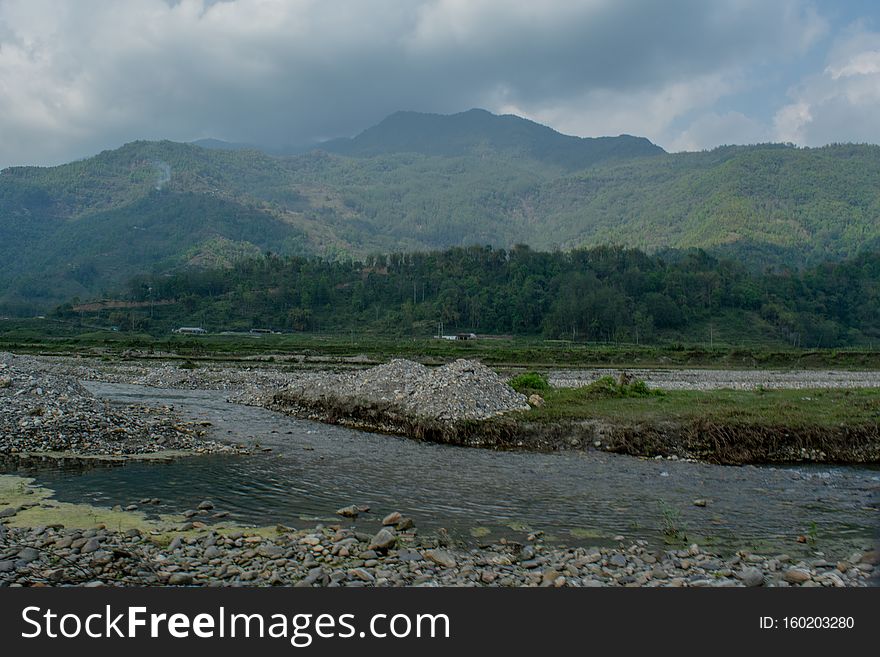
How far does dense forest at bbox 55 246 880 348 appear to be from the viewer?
122375mm

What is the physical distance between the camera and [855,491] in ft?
52.6

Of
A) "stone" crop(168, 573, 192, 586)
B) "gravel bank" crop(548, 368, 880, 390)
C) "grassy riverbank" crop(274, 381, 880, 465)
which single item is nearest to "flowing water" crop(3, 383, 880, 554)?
"grassy riverbank" crop(274, 381, 880, 465)

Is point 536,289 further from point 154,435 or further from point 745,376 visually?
point 154,435

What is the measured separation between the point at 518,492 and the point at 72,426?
51.7ft

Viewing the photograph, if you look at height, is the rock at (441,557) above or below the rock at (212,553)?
below

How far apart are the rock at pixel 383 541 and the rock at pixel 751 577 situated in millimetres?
5723

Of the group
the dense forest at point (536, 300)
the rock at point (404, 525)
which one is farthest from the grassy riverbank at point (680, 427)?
the dense forest at point (536, 300)

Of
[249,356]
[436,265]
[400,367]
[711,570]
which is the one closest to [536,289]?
[436,265]

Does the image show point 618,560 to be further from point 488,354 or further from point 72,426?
point 488,354

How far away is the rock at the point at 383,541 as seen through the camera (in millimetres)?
10703

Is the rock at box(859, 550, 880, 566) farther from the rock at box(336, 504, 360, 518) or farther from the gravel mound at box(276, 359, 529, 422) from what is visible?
the gravel mound at box(276, 359, 529, 422)

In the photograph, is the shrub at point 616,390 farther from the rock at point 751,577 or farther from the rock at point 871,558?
the rock at point 751,577

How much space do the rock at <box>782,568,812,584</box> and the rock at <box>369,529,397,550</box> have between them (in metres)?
6.41

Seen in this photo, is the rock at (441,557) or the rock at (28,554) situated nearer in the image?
the rock at (28,554)
